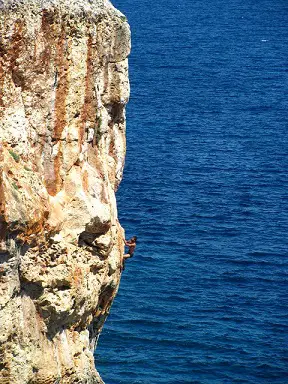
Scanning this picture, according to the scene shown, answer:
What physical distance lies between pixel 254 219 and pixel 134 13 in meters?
110

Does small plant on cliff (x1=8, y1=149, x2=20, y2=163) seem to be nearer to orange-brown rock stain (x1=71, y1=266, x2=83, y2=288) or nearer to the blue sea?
orange-brown rock stain (x1=71, y1=266, x2=83, y2=288)

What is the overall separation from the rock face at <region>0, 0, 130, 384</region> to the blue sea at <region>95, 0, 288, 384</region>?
26495 mm

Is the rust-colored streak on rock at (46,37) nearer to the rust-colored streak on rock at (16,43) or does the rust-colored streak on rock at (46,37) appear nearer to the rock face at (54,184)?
the rock face at (54,184)

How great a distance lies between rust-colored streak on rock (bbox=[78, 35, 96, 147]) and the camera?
30969 mm

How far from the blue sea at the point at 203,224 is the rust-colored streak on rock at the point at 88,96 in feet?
93.5

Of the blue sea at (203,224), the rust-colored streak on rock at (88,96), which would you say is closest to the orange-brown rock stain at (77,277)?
the rust-colored streak on rock at (88,96)

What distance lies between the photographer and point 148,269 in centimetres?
7288

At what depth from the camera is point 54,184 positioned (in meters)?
30.4

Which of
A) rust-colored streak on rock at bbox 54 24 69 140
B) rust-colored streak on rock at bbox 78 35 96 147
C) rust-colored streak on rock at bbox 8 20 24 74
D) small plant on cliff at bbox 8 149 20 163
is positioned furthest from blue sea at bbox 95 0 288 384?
rust-colored streak on rock at bbox 8 20 24 74

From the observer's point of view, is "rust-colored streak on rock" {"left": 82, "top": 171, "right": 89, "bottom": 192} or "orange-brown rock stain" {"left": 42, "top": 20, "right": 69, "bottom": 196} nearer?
"orange-brown rock stain" {"left": 42, "top": 20, "right": 69, "bottom": 196}

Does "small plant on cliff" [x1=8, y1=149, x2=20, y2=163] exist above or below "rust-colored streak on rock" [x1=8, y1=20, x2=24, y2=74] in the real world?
below

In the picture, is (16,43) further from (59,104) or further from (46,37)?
(59,104)

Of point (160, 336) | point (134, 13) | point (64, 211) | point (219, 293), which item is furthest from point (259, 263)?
point (134, 13)

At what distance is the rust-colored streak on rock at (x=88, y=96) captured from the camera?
1219 inches
